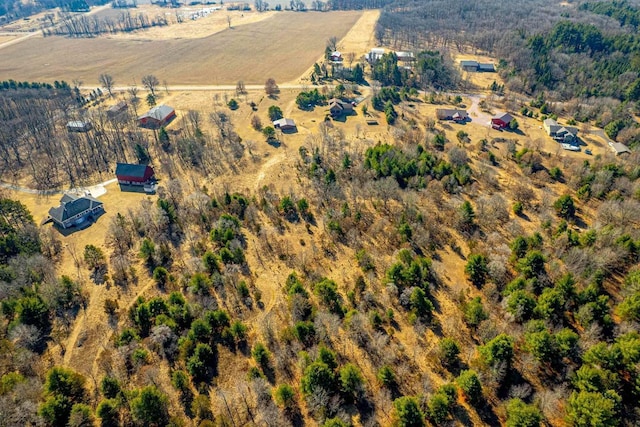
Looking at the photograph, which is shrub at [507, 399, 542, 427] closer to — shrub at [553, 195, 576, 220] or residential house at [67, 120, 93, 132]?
shrub at [553, 195, 576, 220]

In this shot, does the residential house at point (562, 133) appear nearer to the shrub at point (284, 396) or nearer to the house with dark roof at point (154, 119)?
the shrub at point (284, 396)

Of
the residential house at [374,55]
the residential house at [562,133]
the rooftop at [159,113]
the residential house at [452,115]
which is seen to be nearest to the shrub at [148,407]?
the rooftop at [159,113]

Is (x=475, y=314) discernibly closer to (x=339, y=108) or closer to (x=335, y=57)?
(x=339, y=108)

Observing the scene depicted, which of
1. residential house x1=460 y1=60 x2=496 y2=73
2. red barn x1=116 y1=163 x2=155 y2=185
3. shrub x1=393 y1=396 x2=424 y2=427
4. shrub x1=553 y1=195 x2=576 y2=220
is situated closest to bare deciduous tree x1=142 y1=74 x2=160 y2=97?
red barn x1=116 y1=163 x2=155 y2=185

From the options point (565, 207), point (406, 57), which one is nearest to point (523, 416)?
point (565, 207)

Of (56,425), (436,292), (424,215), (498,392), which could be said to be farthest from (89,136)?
(498,392)

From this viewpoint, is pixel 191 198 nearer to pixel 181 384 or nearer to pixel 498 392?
pixel 181 384
